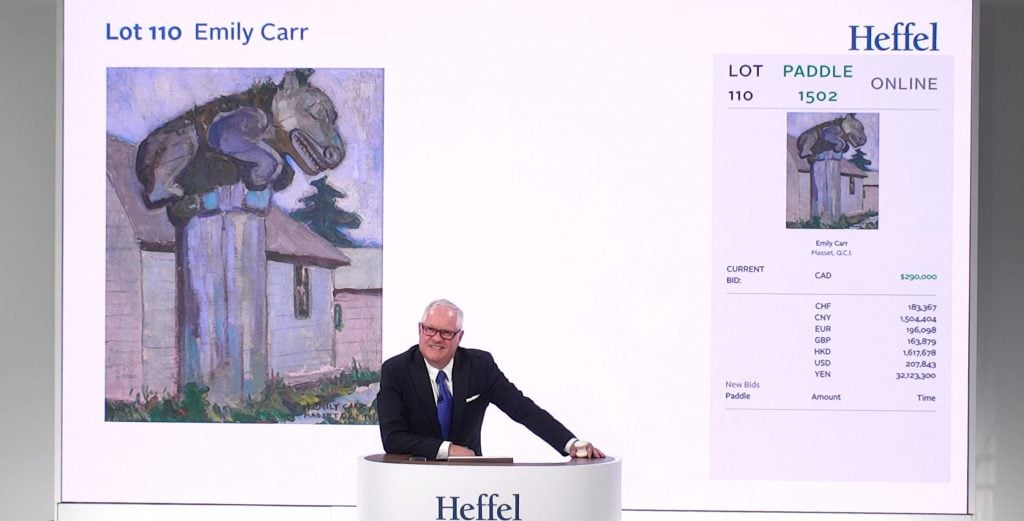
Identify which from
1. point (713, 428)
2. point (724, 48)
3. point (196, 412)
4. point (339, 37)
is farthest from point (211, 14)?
point (713, 428)

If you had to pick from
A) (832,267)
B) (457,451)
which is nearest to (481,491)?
(457,451)

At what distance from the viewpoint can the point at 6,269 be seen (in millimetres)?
6727

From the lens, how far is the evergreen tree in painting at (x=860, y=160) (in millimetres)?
6191

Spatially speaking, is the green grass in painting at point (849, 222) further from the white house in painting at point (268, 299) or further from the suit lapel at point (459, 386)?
the white house in painting at point (268, 299)

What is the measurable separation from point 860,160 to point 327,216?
2.54 metres

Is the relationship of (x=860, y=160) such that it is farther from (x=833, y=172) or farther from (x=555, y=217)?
(x=555, y=217)

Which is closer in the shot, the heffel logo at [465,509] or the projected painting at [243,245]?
the heffel logo at [465,509]

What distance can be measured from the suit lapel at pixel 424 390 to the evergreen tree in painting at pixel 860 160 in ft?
7.95

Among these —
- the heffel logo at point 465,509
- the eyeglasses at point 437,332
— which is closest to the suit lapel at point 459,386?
the eyeglasses at point 437,332

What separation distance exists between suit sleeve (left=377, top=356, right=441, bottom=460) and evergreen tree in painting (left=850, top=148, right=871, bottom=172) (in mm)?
2535

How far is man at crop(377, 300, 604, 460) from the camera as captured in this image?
4.95 meters

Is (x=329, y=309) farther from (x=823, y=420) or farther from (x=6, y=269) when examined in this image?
(x=823, y=420)

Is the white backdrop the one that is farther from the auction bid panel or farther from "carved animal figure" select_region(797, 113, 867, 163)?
"carved animal figure" select_region(797, 113, 867, 163)

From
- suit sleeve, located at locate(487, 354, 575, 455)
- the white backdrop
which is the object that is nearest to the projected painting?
the white backdrop
